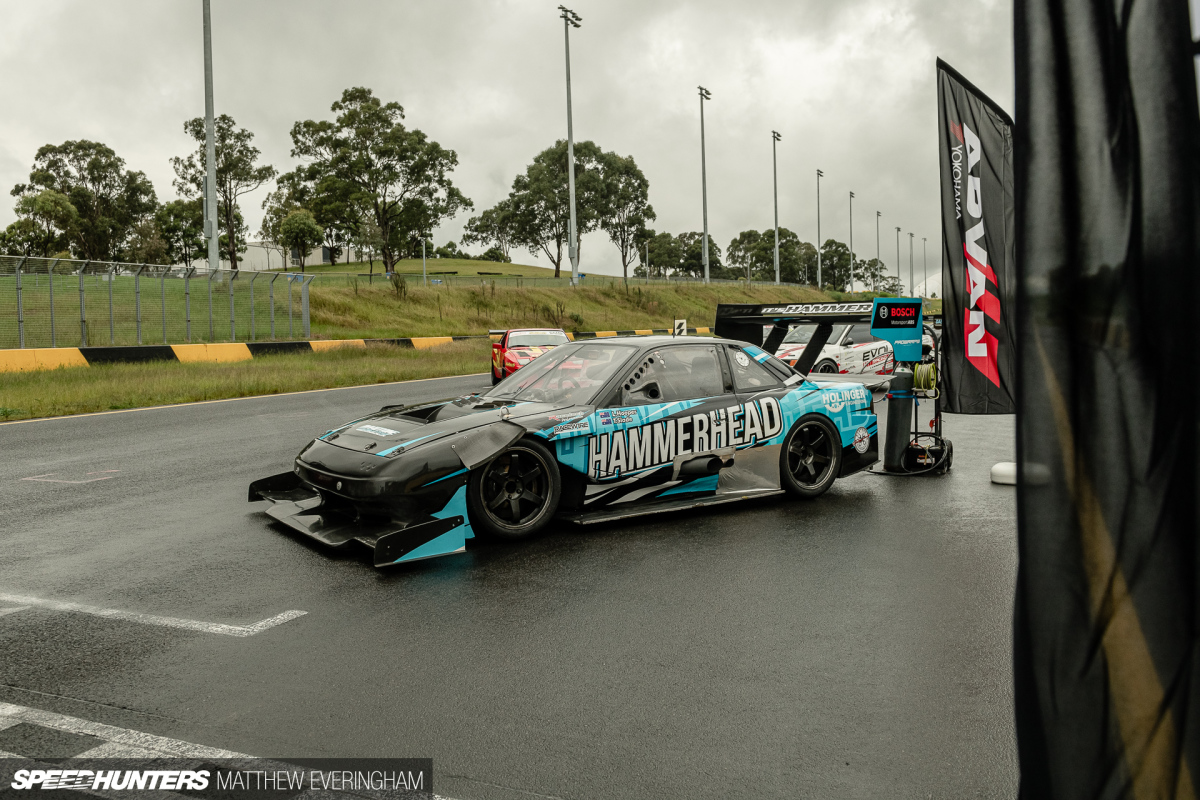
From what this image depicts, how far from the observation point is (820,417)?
7383 millimetres

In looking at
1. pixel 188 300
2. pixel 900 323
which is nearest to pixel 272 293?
pixel 188 300

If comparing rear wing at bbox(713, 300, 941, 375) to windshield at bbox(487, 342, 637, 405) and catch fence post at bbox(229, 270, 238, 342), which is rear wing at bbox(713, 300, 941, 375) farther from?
catch fence post at bbox(229, 270, 238, 342)

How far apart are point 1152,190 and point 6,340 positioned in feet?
70.4

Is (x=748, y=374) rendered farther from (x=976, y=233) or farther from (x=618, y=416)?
(x=976, y=233)

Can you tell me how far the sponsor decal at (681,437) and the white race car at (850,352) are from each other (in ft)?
31.4

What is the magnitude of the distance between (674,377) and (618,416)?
2.44 ft

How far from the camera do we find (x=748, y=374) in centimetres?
725

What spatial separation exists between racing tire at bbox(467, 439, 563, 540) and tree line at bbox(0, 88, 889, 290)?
58.7 m

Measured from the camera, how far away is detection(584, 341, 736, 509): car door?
20.7 ft

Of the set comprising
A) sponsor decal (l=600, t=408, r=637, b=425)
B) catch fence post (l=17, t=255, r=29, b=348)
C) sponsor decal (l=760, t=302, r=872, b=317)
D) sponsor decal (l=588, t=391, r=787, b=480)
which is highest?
catch fence post (l=17, t=255, r=29, b=348)

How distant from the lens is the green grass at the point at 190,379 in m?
13.4

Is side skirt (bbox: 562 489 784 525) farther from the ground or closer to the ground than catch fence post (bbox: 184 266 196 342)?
closer to the ground

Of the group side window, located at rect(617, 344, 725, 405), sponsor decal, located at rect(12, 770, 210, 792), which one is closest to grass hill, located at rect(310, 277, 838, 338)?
side window, located at rect(617, 344, 725, 405)

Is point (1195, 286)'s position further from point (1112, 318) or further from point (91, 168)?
point (91, 168)
